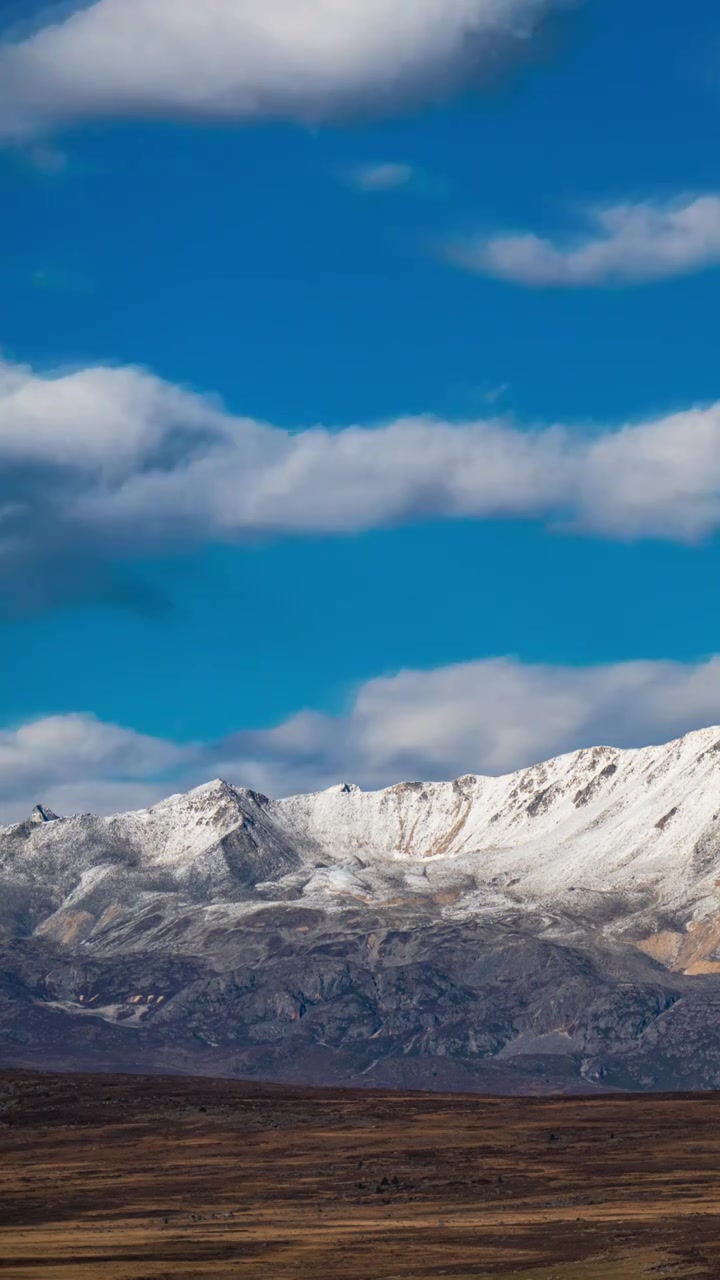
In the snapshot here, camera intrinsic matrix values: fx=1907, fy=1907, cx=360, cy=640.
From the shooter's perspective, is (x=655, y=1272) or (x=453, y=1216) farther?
(x=453, y=1216)

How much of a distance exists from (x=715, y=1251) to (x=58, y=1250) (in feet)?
192

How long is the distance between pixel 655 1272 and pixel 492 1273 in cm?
1311

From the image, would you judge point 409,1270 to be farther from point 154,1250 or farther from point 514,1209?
point 514,1209

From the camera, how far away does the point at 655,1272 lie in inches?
5384

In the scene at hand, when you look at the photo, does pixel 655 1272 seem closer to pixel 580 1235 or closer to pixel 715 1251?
pixel 715 1251

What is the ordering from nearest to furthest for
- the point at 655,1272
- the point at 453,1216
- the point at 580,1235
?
the point at 655,1272, the point at 580,1235, the point at 453,1216

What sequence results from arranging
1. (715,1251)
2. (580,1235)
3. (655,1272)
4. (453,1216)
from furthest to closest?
(453,1216), (580,1235), (715,1251), (655,1272)

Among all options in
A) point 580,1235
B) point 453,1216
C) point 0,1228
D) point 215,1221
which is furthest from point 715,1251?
point 0,1228

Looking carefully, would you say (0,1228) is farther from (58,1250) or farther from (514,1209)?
(514,1209)

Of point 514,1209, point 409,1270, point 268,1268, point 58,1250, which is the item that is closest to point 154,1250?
point 58,1250

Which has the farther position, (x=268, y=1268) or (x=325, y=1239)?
(x=325, y=1239)

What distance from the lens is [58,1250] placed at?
168 m

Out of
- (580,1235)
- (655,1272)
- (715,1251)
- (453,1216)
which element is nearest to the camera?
(655,1272)

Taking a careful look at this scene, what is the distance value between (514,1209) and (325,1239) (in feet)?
110
